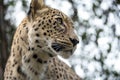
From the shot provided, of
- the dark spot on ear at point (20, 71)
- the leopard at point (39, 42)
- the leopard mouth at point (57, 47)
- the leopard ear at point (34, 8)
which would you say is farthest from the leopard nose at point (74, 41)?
the dark spot on ear at point (20, 71)

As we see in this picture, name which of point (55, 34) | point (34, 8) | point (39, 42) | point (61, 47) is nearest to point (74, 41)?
point (61, 47)

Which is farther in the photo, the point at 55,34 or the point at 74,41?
the point at 55,34

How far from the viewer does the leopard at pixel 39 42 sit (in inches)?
400

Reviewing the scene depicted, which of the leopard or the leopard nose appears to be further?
the leopard

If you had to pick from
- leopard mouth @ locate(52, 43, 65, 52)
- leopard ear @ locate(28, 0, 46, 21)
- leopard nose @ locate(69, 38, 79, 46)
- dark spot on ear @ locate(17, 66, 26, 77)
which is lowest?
dark spot on ear @ locate(17, 66, 26, 77)

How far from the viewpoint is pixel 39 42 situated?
10234mm

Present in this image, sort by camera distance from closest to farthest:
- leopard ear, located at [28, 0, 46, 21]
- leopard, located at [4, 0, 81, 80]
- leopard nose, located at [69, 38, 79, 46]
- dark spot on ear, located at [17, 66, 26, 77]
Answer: leopard nose, located at [69, 38, 79, 46] → leopard, located at [4, 0, 81, 80] → leopard ear, located at [28, 0, 46, 21] → dark spot on ear, located at [17, 66, 26, 77]

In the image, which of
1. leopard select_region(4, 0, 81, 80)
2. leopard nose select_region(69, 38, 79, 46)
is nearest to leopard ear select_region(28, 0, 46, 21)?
leopard select_region(4, 0, 81, 80)

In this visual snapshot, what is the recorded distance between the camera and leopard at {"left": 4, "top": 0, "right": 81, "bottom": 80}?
10.2 metres

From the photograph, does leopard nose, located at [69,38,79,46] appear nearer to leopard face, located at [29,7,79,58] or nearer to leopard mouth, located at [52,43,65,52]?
leopard face, located at [29,7,79,58]

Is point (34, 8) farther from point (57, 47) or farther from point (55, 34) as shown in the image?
point (57, 47)

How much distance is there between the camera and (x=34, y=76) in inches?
416

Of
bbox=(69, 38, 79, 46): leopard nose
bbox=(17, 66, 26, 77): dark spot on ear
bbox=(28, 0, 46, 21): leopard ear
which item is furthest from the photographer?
bbox=(17, 66, 26, 77): dark spot on ear

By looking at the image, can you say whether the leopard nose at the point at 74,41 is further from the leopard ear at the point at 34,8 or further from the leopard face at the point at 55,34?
the leopard ear at the point at 34,8
